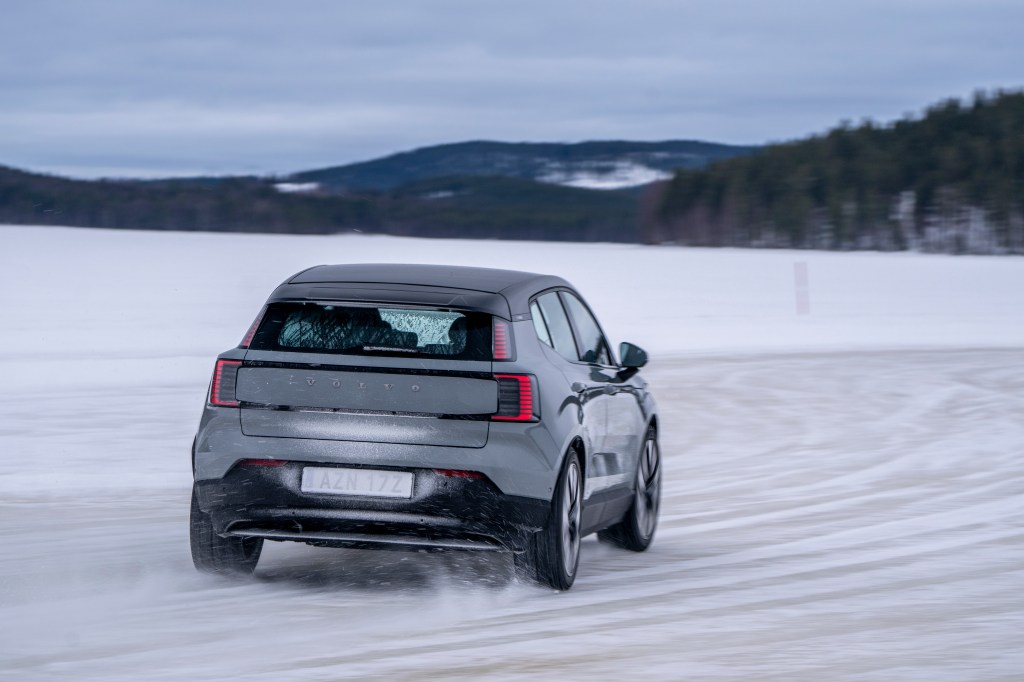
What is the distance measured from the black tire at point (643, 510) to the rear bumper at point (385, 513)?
5.95ft

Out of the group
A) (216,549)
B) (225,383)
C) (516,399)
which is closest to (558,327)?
(516,399)

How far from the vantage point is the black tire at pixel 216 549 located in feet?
24.4

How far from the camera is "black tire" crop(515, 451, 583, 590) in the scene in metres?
7.23

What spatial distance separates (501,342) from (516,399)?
27 centimetres

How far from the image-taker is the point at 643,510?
29.8 feet

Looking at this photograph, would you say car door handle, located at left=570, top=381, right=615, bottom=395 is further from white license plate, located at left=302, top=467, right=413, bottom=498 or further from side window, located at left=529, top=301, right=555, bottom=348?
white license plate, located at left=302, top=467, right=413, bottom=498

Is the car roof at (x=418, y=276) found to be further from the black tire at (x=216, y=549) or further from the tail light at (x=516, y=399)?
the black tire at (x=216, y=549)

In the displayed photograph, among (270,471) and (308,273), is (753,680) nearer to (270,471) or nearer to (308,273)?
(270,471)

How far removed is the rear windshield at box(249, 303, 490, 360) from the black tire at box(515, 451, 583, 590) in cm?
74

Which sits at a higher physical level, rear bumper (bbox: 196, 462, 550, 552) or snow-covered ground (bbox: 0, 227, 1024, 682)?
rear bumper (bbox: 196, 462, 550, 552)

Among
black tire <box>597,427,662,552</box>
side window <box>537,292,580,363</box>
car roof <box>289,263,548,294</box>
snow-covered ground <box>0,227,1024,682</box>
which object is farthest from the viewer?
black tire <box>597,427,662,552</box>

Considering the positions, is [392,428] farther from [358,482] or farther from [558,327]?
[558,327]

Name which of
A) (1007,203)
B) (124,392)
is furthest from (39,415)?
(1007,203)

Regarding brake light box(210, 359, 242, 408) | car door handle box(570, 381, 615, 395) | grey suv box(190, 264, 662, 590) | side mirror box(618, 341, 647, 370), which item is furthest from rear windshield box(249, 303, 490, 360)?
side mirror box(618, 341, 647, 370)
